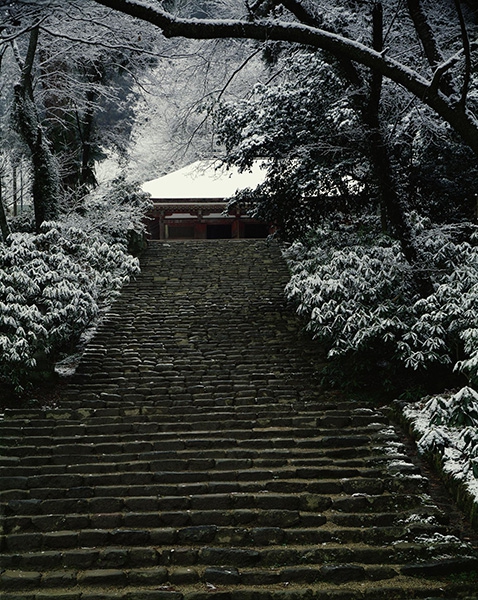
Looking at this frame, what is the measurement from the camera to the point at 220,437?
7414 mm

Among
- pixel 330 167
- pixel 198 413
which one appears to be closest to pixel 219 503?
pixel 198 413

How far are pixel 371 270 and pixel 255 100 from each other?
5963 millimetres

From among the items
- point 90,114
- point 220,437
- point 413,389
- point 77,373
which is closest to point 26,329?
point 77,373

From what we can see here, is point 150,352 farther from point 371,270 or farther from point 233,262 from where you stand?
point 233,262

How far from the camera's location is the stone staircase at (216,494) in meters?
4.96

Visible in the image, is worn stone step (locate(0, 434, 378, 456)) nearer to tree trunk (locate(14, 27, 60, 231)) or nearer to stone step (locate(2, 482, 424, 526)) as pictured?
stone step (locate(2, 482, 424, 526))

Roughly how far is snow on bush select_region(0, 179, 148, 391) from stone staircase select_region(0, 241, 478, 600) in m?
0.76

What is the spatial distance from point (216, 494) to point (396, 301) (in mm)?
4319

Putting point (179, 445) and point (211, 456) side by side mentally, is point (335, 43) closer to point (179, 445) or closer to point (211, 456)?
point (211, 456)

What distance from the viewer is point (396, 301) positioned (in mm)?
8914

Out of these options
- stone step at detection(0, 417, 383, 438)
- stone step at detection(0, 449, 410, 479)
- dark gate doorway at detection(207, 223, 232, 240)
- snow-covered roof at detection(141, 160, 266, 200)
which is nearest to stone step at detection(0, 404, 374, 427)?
stone step at detection(0, 417, 383, 438)

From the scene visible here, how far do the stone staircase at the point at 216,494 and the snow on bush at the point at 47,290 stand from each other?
758 mm

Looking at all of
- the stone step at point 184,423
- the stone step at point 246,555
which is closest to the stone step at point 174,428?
the stone step at point 184,423

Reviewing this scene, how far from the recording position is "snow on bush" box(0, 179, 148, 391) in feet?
28.1
